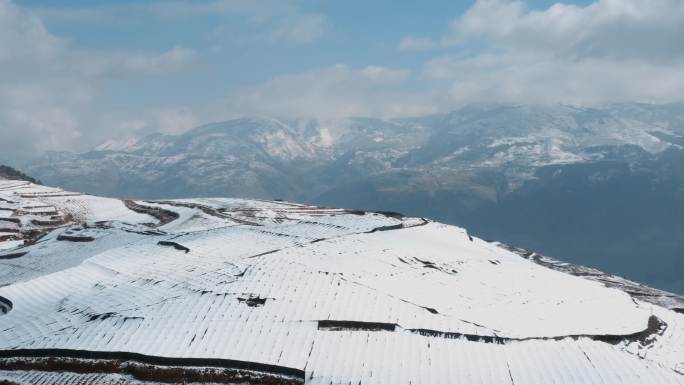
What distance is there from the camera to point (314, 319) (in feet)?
127

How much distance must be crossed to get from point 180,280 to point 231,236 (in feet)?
55.1

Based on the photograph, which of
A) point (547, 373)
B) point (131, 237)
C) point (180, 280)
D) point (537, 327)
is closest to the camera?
point (547, 373)

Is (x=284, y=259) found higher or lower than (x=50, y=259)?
higher

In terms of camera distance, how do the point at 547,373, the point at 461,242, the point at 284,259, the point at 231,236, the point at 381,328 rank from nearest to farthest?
the point at 547,373, the point at 381,328, the point at 284,259, the point at 231,236, the point at 461,242

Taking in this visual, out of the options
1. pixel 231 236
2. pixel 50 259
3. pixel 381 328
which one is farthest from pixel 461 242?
pixel 50 259

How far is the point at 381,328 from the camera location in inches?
1527

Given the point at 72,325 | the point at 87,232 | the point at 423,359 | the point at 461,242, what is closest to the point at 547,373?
the point at 423,359

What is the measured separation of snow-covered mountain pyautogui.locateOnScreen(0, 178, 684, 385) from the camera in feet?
110

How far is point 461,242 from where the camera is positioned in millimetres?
81500

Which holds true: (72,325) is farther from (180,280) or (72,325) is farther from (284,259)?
(284,259)

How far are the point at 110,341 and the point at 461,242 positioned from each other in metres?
56.1

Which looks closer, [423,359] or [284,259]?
[423,359]

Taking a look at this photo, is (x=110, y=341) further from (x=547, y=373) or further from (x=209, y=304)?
(x=547, y=373)

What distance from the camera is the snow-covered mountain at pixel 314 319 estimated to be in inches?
1325
